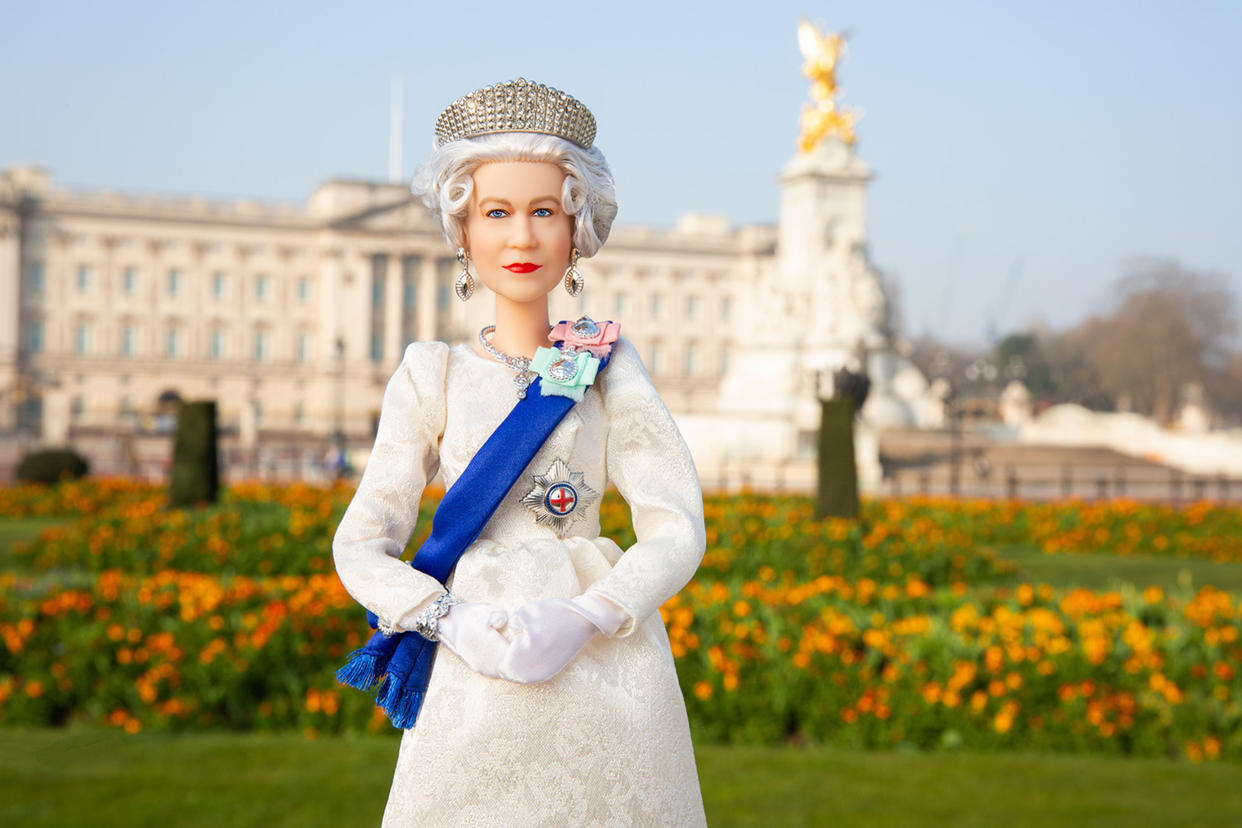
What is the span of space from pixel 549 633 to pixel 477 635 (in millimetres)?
137

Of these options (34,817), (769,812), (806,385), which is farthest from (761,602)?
(806,385)

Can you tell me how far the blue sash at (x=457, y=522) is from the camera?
2.36 m

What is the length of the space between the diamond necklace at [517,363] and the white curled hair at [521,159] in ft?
0.70

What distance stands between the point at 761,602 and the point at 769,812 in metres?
2.35

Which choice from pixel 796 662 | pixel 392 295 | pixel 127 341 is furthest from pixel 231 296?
pixel 796 662

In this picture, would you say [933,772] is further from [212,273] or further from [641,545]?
[212,273]

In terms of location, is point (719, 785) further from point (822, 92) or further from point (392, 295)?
point (392, 295)

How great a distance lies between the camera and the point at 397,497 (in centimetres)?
246

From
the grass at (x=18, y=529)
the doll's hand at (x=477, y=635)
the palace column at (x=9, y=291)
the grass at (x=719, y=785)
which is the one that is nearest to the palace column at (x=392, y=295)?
the palace column at (x=9, y=291)

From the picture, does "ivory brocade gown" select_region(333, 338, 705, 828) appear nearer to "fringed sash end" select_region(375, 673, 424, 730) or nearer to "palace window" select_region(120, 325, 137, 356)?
"fringed sash end" select_region(375, 673, 424, 730)

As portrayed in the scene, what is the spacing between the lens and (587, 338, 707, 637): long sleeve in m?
2.41

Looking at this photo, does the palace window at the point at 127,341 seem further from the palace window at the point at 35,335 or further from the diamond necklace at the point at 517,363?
the diamond necklace at the point at 517,363

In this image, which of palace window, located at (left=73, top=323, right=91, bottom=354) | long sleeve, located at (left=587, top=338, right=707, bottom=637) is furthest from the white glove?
palace window, located at (left=73, top=323, right=91, bottom=354)

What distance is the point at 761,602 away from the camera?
729 cm
